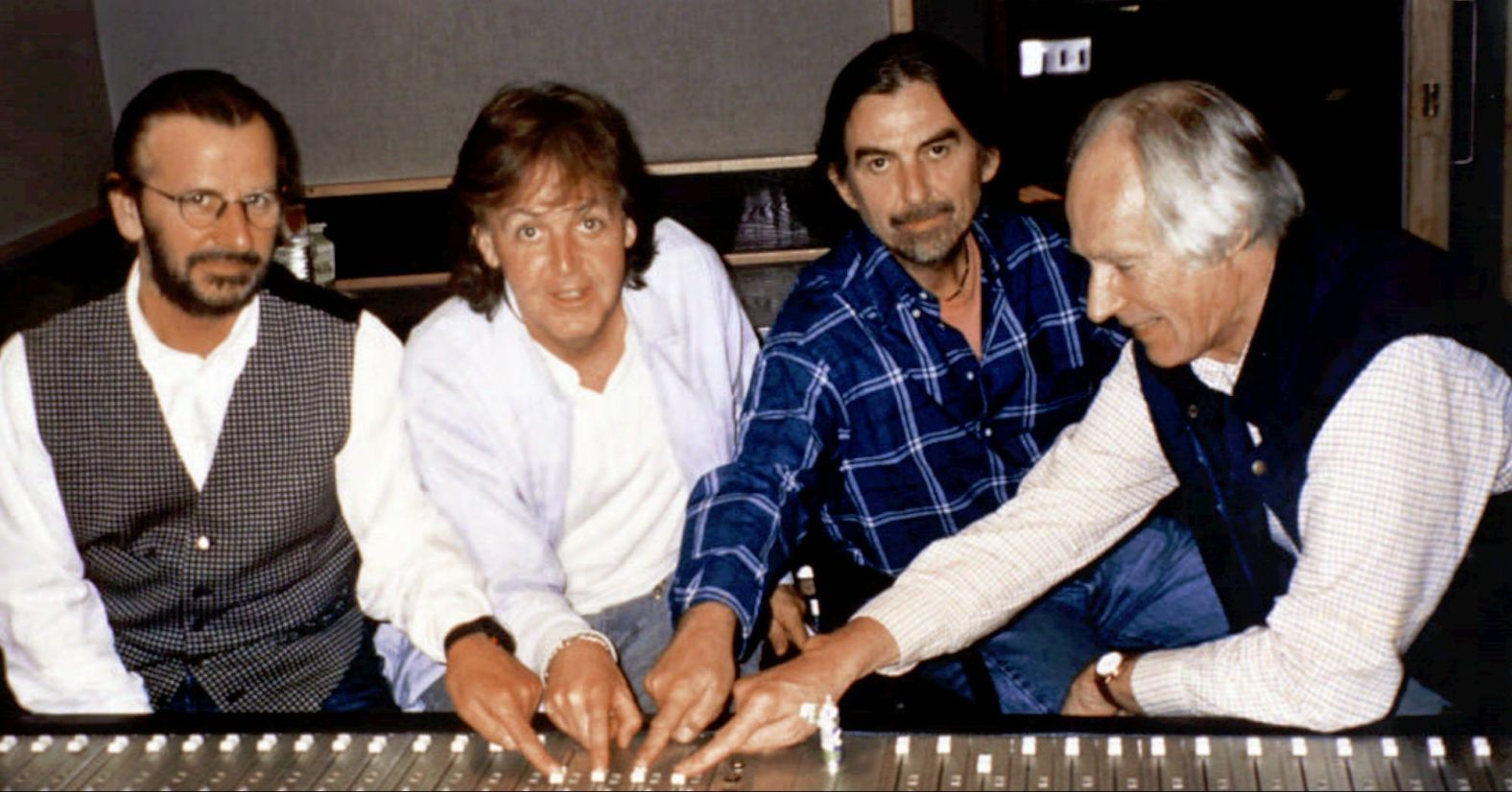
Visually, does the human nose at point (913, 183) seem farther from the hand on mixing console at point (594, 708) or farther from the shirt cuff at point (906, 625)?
the hand on mixing console at point (594, 708)

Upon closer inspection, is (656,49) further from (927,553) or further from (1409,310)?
(1409,310)

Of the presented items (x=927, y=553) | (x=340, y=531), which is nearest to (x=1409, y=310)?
(x=927, y=553)

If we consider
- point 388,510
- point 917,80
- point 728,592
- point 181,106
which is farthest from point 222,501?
point 917,80

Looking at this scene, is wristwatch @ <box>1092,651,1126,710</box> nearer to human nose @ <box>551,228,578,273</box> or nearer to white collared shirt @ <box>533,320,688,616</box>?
white collared shirt @ <box>533,320,688,616</box>

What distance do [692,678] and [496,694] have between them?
0.21 metres

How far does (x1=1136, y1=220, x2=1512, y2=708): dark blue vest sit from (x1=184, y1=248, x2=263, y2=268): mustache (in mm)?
1241

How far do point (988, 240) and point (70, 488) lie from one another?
54.3 inches

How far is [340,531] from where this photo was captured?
2125 mm

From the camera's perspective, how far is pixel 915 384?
218cm

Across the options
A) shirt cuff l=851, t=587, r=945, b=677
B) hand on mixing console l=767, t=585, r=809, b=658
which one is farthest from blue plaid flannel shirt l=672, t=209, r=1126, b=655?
shirt cuff l=851, t=587, r=945, b=677

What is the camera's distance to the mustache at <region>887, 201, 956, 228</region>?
2.22 meters

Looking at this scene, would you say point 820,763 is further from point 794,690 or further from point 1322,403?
point 1322,403

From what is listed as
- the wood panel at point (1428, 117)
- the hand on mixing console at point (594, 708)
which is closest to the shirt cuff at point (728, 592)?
the hand on mixing console at point (594, 708)

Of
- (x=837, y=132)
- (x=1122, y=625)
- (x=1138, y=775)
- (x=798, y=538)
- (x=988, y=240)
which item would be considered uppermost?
(x=837, y=132)
